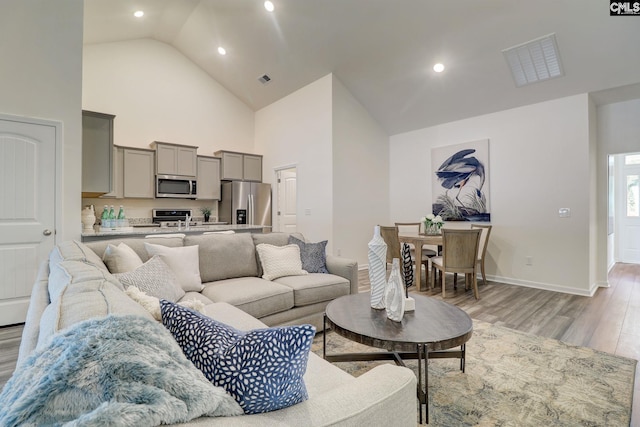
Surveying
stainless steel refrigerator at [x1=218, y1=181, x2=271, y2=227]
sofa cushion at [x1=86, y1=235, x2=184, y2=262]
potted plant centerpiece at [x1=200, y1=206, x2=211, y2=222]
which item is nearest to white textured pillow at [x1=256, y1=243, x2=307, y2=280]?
sofa cushion at [x1=86, y1=235, x2=184, y2=262]

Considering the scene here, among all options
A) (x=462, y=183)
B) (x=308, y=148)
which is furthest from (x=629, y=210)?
(x=308, y=148)

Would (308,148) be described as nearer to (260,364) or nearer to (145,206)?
(145,206)

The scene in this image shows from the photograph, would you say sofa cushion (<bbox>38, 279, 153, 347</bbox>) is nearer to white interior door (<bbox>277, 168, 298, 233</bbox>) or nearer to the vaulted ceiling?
the vaulted ceiling

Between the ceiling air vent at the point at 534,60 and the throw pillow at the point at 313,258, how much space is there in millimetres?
3525

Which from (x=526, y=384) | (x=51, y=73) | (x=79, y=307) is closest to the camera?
(x=79, y=307)

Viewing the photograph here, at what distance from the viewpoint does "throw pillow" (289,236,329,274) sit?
3125mm

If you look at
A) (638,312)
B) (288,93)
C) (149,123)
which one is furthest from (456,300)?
(149,123)

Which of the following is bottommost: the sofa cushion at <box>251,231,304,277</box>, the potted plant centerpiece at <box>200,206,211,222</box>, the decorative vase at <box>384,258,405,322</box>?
the decorative vase at <box>384,258,405,322</box>

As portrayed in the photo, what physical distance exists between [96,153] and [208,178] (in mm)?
2037

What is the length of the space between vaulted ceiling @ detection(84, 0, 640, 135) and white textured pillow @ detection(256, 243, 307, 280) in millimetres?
3238

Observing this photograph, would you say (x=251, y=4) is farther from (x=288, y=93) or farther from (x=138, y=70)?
(x=138, y=70)

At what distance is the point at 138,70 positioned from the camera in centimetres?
567

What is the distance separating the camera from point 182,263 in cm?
251

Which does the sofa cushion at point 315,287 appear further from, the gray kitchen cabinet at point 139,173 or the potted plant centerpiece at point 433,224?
the gray kitchen cabinet at point 139,173
